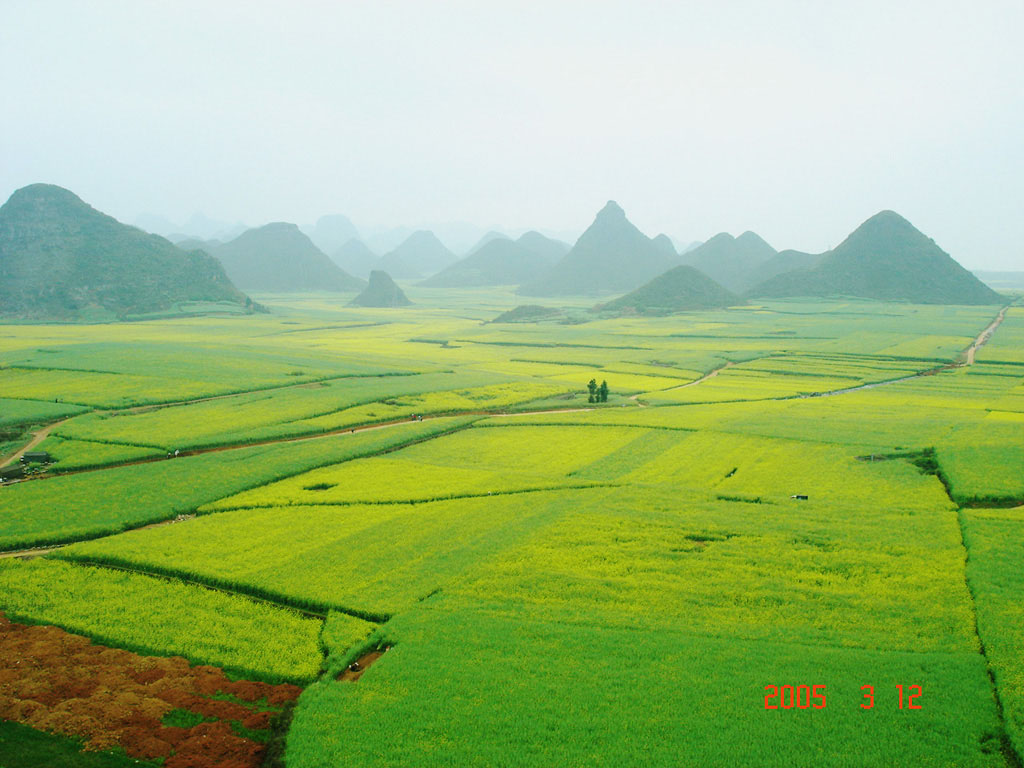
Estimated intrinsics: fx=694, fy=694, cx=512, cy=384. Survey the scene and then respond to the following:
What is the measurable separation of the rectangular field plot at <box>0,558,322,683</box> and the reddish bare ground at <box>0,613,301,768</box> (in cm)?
50

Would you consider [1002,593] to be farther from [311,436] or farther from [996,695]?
[311,436]

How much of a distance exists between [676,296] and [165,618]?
5609 inches

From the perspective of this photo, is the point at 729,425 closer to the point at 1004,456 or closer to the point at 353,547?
the point at 1004,456

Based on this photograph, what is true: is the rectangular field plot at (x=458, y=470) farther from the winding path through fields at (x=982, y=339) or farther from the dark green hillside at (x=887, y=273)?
the dark green hillside at (x=887, y=273)

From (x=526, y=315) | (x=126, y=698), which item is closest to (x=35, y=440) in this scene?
(x=126, y=698)

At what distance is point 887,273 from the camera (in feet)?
541

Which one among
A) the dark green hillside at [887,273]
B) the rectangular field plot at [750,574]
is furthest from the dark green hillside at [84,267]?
the dark green hillside at [887,273]

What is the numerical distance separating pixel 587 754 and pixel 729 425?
34127mm

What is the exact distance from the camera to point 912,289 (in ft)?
527

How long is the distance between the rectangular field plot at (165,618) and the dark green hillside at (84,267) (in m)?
→ 120

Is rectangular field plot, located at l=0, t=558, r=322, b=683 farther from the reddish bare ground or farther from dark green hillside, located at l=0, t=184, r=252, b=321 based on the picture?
dark green hillside, located at l=0, t=184, r=252, b=321

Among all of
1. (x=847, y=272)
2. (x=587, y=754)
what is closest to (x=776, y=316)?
(x=847, y=272)

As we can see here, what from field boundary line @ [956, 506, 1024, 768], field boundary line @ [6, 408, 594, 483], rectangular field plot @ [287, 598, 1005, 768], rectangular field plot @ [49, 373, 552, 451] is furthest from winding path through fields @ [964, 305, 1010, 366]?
rectangular field plot @ [287, 598, 1005, 768]

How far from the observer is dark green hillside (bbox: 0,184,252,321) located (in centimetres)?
12406
